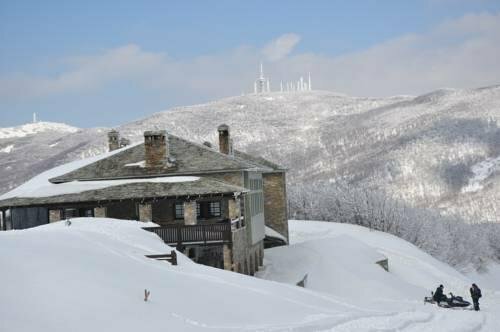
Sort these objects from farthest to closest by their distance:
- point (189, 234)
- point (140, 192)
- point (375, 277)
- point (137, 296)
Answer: point (375, 277) < point (140, 192) < point (189, 234) < point (137, 296)

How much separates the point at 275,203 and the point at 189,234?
21397 mm

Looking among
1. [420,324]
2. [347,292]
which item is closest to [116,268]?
[420,324]

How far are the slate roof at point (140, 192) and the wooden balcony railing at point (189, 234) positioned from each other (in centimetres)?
189

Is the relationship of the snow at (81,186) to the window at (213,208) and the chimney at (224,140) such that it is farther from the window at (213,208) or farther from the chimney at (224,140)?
the chimney at (224,140)

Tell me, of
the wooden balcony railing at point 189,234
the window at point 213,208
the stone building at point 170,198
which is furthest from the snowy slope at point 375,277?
the wooden balcony railing at point 189,234

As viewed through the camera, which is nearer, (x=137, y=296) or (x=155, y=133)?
(x=137, y=296)

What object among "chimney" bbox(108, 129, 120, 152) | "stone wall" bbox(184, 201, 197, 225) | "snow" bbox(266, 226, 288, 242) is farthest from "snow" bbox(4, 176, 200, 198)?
"snow" bbox(266, 226, 288, 242)

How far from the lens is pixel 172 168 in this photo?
38406mm

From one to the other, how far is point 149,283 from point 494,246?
111 meters

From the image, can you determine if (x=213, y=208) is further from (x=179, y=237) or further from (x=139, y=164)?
(x=179, y=237)

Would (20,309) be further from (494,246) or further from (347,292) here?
(494,246)

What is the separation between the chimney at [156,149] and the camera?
38625 mm

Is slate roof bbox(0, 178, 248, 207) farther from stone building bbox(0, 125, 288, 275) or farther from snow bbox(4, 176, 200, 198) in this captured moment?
snow bbox(4, 176, 200, 198)

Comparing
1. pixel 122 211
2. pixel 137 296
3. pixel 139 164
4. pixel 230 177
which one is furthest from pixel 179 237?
pixel 137 296
